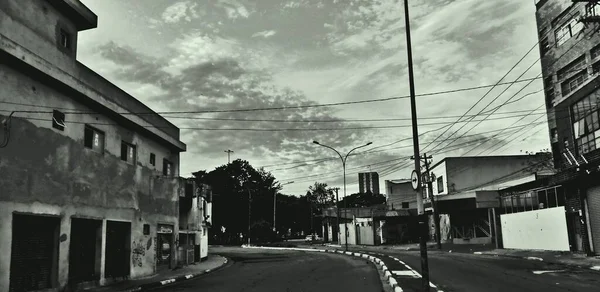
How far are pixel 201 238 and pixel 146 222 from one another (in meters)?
10.8

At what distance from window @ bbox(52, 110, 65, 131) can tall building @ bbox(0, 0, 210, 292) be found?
0.03 m

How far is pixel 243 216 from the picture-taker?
7388cm

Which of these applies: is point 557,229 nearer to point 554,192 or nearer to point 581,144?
point 554,192

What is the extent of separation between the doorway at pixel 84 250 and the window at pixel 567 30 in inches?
1531

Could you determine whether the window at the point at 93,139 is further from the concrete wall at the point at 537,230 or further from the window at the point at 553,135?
the window at the point at 553,135

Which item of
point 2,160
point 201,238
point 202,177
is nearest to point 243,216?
point 202,177

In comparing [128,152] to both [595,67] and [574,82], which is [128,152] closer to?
[595,67]

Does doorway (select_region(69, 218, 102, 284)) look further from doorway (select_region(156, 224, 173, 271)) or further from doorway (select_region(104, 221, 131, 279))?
doorway (select_region(156, 224, 173, 271))

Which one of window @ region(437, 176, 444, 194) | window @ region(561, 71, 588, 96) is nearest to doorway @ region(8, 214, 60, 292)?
window @ region(561, 71, 588, 96)

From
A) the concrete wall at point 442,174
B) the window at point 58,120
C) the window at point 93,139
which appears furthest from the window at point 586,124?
the concrete wall at point 442,174

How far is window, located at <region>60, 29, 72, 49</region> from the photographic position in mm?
16520

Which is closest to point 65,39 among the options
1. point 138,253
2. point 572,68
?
point 138,253

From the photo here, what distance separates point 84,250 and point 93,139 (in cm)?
398

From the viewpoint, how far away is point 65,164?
15188 mm
